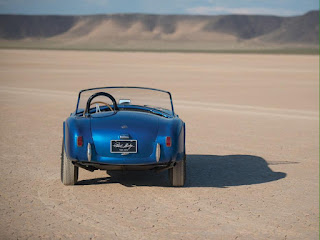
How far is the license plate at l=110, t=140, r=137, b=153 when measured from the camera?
6.80 metres

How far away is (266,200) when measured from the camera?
7.08 metres

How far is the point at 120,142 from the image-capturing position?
6816mm

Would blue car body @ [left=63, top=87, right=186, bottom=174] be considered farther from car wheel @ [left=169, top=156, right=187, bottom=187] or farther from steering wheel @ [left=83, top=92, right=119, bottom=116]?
steering wheel @ [left=83, top=92, right=119, bottom=116]

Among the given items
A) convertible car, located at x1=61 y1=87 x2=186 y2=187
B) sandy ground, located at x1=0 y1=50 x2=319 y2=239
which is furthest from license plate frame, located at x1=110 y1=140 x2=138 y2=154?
sandy ground, located at x1=0 y1=50 x2=319 y2=239

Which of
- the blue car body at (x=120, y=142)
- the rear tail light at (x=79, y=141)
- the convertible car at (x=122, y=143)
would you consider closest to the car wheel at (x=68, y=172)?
the convertible car at (x=122, y=143)

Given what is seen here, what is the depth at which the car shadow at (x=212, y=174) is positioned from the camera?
7.86 metres

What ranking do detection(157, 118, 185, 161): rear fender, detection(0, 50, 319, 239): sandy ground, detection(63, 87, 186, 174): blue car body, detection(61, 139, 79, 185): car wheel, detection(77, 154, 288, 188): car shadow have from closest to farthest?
detection(0, 50, 319, 239): sandy ground < detection(63, 87, 186, 174): blue car body < detection(157, 118, 185, 161): rear fender < detection(61, 139, 79, 185): car wheel < detection(77, 154, 288, 188): car shadow

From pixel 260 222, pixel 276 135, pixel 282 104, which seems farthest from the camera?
pixel 282 104

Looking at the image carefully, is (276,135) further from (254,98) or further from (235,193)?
(254,98)

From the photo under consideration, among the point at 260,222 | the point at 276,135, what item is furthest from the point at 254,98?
the point at 260,222

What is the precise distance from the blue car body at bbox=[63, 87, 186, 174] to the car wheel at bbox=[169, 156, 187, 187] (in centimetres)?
21

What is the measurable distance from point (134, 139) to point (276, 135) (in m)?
5.96

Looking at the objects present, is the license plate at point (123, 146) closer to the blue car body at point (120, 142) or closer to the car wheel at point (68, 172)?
the blue car body at point (120, 142)

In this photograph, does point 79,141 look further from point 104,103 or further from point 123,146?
point 104,103
